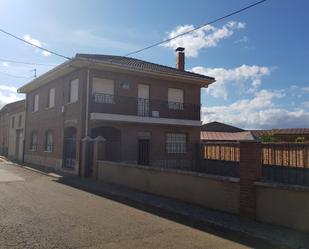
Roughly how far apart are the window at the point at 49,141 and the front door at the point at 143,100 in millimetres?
6474

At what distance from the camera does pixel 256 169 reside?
28.3ft

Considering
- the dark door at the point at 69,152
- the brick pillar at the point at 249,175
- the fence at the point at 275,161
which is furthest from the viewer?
Answer: the dark door at the point at 69,152

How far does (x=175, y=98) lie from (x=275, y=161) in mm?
7636

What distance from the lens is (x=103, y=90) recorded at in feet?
65.2

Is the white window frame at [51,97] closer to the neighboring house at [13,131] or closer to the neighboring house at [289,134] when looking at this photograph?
the neighboring house at [13,131]

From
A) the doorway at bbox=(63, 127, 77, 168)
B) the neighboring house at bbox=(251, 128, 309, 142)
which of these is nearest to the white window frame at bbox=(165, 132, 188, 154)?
the doorway at bbox=(63, 127, 77, 168)

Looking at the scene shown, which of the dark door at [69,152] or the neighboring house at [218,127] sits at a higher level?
the neighboring house at [218,127]

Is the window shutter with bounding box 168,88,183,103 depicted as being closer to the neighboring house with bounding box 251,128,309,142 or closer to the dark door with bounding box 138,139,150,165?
the dark door with bounding box 138,139,150,165

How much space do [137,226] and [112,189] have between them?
543cm

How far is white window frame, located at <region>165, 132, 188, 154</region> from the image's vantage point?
22562 mm

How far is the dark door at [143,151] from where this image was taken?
69.6 feet

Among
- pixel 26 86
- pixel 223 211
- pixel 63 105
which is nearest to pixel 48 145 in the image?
pixel 63 105

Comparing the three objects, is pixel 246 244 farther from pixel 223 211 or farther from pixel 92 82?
pixel 92 82

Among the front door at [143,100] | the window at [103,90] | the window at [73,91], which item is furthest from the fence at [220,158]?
the window at [73,91]
